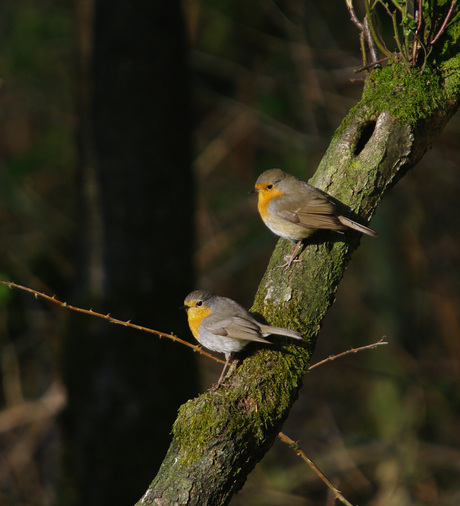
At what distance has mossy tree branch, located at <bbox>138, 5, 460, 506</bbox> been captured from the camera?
7.24ft

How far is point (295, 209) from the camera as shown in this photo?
306 centimetres

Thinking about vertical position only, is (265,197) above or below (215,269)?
above

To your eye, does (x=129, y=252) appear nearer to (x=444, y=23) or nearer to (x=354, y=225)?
(x=354, y=225)

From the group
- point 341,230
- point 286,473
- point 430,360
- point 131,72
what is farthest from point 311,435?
point 341,230

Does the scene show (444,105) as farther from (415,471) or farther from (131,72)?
(415,471)

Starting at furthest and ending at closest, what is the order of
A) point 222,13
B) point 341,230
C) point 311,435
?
1. point 222,13
2. point 311,435
3. point 341,230

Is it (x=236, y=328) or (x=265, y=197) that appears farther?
(x=265, y=197)

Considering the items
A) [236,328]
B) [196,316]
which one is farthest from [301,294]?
[196,316]

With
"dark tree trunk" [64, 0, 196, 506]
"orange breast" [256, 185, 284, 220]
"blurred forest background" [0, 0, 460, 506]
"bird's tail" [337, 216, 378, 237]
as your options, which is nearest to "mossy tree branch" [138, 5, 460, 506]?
"bird's tail" [337, 216, 378, 237]

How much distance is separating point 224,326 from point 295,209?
2.33 ft

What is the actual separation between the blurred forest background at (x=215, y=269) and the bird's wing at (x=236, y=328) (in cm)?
259

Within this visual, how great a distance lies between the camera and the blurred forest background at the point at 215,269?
5.62 meters

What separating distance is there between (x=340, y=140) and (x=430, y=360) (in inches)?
267

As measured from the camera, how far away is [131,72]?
5.75m
